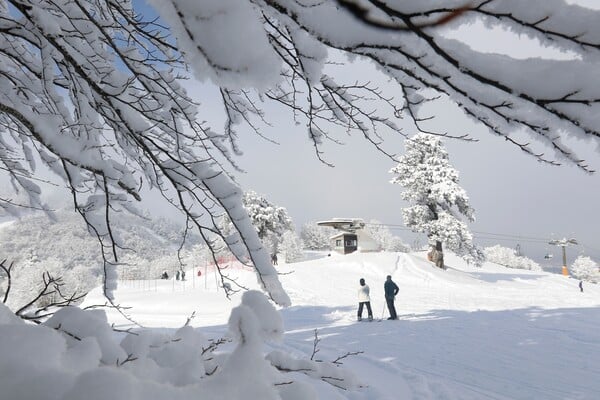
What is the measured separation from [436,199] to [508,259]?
120 ft

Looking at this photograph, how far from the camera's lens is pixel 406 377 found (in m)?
4.43

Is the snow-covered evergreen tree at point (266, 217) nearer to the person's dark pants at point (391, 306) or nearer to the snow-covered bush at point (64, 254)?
the snow-covered bush at point (64, 254)

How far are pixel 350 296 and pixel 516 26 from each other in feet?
44.2

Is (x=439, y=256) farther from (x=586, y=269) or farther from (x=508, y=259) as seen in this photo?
(x=586, y=269)

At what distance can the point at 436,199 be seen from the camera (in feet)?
71.4

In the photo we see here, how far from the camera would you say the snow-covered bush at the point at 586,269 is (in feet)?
172

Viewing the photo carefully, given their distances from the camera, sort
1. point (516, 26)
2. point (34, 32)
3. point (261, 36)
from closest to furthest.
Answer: point (261, 36)
point (516, 26)
point (34, 32)

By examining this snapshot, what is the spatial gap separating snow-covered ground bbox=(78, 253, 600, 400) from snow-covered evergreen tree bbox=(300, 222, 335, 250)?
43.6 meters

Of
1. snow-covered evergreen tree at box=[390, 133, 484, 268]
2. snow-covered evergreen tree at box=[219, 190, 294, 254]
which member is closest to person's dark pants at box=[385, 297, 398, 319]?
snow-covered evergreen tree at box=[390, 133, 484, 268]

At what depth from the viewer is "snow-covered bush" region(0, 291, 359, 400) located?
69 cm

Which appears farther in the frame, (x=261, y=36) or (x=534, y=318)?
(x=534, y=318)

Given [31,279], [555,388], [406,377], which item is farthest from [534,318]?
[31,279]

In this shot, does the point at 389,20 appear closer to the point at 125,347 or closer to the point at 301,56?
the point at 301,56

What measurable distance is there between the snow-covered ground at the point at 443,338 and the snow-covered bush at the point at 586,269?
53005 mm
